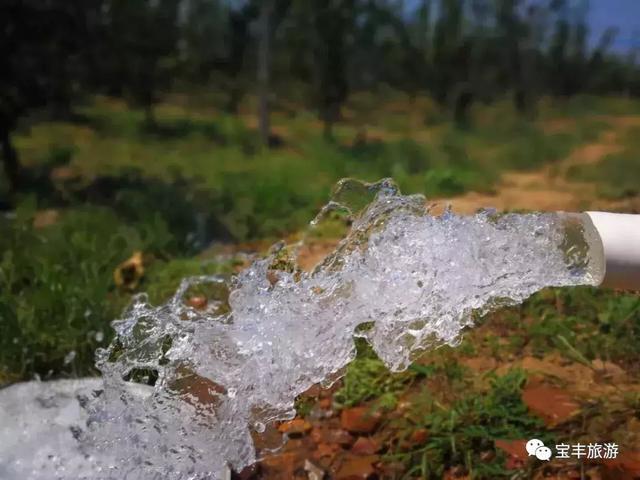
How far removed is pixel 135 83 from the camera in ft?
20.1

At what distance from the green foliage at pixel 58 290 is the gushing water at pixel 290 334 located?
0.71 metres

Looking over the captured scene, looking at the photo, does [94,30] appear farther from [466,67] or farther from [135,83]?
[466,67]

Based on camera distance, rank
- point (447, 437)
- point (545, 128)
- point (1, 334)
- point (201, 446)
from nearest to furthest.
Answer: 1. point (201, 446)
2. point (447, 437)
3. point (1, 334)
4. point (545, 128)

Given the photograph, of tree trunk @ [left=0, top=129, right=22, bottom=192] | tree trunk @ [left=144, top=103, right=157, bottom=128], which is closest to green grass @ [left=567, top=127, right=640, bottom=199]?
tree trunk @ [left=144, top=103, right=157, bottom=128]

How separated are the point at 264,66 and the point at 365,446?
14.5 feet

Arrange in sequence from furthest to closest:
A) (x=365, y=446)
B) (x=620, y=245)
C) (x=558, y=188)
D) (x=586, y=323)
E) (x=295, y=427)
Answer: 1. (x=558, y=188)
2. (x=586, y=323)
3. (x=295, y=427)
4. (x=365, y=446)
5. (x=620, y=245)

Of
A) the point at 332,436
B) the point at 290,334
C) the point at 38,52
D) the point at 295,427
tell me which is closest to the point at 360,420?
the point at 332,436

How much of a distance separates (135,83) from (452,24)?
2.75 metres

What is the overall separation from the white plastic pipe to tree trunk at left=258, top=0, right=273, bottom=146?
4744mm

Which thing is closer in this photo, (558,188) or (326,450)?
(326,450)

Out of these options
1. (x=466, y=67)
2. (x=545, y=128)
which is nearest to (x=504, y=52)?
(x=466, y=67)

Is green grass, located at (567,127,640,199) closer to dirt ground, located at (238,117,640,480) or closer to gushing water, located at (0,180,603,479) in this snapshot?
dirt ground, located at (238,117,640,480)

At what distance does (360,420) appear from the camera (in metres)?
2.27

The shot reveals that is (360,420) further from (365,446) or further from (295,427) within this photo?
(295,427)
